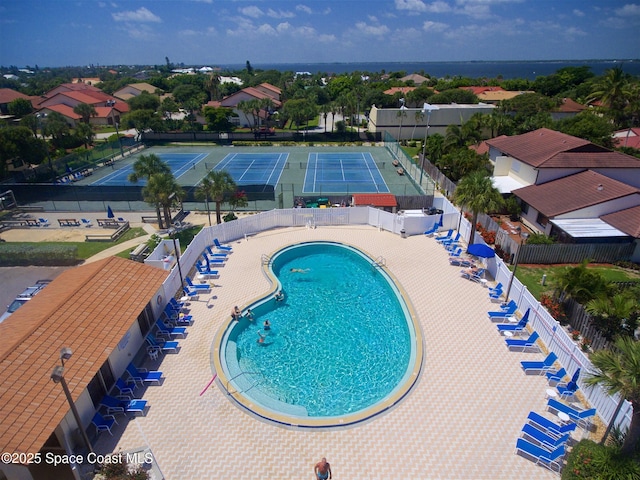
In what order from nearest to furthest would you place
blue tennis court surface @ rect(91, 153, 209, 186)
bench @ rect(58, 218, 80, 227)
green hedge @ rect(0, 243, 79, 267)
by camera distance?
green hedge @ rect(0, 243, 79, 267) → bench @ rect(58, 218, 80, 227) → blue tennis court surface @ rect(91, 153, 209, 186)

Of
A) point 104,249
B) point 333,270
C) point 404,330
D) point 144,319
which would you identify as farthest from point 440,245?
point 104,249

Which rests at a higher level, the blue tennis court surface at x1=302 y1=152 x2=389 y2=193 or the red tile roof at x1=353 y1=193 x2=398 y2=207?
the red tile roof at x1=353 y1=193 x2=398 y2=207

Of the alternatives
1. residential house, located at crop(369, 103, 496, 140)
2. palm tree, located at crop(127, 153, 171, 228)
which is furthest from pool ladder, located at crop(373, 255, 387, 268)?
residential house, located at crop(369, 103, 496, 140)

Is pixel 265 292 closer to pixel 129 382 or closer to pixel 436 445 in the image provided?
pixel 129 382

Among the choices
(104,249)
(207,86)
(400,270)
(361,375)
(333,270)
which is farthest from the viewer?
(207,86)

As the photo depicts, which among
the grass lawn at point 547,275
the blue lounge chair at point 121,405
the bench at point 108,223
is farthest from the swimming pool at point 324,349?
the bench at point 108,223

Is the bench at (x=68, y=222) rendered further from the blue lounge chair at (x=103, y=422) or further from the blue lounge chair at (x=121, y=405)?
the blue lounge chair at (x=103, y=422)

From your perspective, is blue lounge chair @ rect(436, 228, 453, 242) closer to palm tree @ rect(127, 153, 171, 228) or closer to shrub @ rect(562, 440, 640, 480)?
shrub @ rect(562, 440, 640, 480)
